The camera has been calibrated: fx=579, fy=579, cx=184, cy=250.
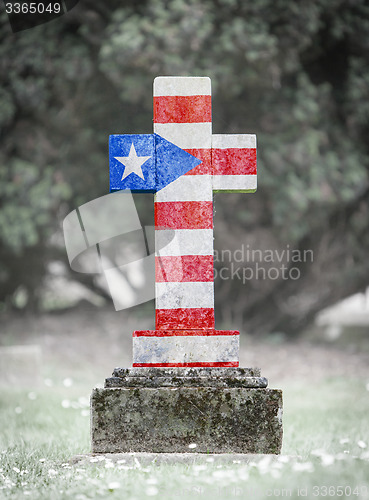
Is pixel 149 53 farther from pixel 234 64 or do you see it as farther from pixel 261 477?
pixel 261 477

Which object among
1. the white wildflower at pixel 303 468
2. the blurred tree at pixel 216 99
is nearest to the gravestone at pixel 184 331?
the white wildflower at pixel 303 468

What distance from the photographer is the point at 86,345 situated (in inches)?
361

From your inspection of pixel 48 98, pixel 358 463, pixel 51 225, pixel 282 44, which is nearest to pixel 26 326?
pixel 51 225

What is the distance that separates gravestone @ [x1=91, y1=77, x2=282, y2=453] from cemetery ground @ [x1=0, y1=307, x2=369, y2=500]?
15cm

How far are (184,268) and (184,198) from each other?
41 cm

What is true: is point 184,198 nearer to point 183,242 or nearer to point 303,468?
point 183,242

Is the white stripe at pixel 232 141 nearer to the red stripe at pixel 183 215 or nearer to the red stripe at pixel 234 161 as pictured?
the red stripe at pixel 234 161

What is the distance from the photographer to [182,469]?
2836 mm

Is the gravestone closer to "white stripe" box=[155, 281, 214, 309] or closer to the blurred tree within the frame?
"white stripe" box=[155, 281, 214, 309]

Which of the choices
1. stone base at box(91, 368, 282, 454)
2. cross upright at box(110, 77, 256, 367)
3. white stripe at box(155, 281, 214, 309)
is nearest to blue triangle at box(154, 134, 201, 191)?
cross upright at box(110, 77, 256, 367)

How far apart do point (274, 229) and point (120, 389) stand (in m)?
6.39

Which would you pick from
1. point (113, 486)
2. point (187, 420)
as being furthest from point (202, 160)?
point (113, 486)

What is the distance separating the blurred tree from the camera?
24.8ft

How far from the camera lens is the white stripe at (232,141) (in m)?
3.49
